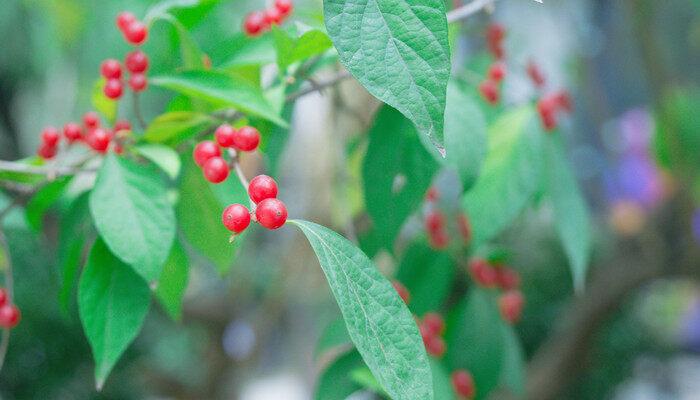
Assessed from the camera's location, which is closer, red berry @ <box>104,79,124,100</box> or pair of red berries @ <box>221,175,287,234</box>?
pair of red berries @ <box>221,175,287,234</box>

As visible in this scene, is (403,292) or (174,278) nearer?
(174,278)

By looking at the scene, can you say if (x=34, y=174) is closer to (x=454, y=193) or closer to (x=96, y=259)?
(x=96, y=259)

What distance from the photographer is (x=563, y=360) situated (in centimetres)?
170

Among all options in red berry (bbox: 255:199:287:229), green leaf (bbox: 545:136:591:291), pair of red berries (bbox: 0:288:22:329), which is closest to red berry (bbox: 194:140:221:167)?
red berry (bbox: 255:199:287:229)

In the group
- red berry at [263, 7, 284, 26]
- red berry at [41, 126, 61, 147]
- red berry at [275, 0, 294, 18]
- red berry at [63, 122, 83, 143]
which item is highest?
red berry at [275, 0, 294, 18]

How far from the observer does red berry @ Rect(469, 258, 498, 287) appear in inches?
32.1

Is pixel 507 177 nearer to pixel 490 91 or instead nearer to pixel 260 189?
pixel 490 91

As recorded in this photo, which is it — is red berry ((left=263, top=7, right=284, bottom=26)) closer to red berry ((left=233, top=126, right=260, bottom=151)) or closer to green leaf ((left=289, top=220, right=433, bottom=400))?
red berry ((left=233, top=126, right=260, bottom=151))

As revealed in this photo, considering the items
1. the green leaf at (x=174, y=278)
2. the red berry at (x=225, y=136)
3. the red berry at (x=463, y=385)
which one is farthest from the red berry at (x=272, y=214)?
the red berry at (x=463, y=385)

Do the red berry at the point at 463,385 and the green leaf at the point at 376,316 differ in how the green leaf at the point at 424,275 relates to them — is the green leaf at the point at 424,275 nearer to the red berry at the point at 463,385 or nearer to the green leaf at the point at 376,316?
the red berry at the point at 463,385

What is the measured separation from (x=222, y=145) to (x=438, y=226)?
363mm

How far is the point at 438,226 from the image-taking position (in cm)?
79

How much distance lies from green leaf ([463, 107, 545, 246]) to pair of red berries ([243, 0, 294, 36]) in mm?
219

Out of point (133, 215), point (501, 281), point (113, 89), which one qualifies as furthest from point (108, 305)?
point (501, 281)
